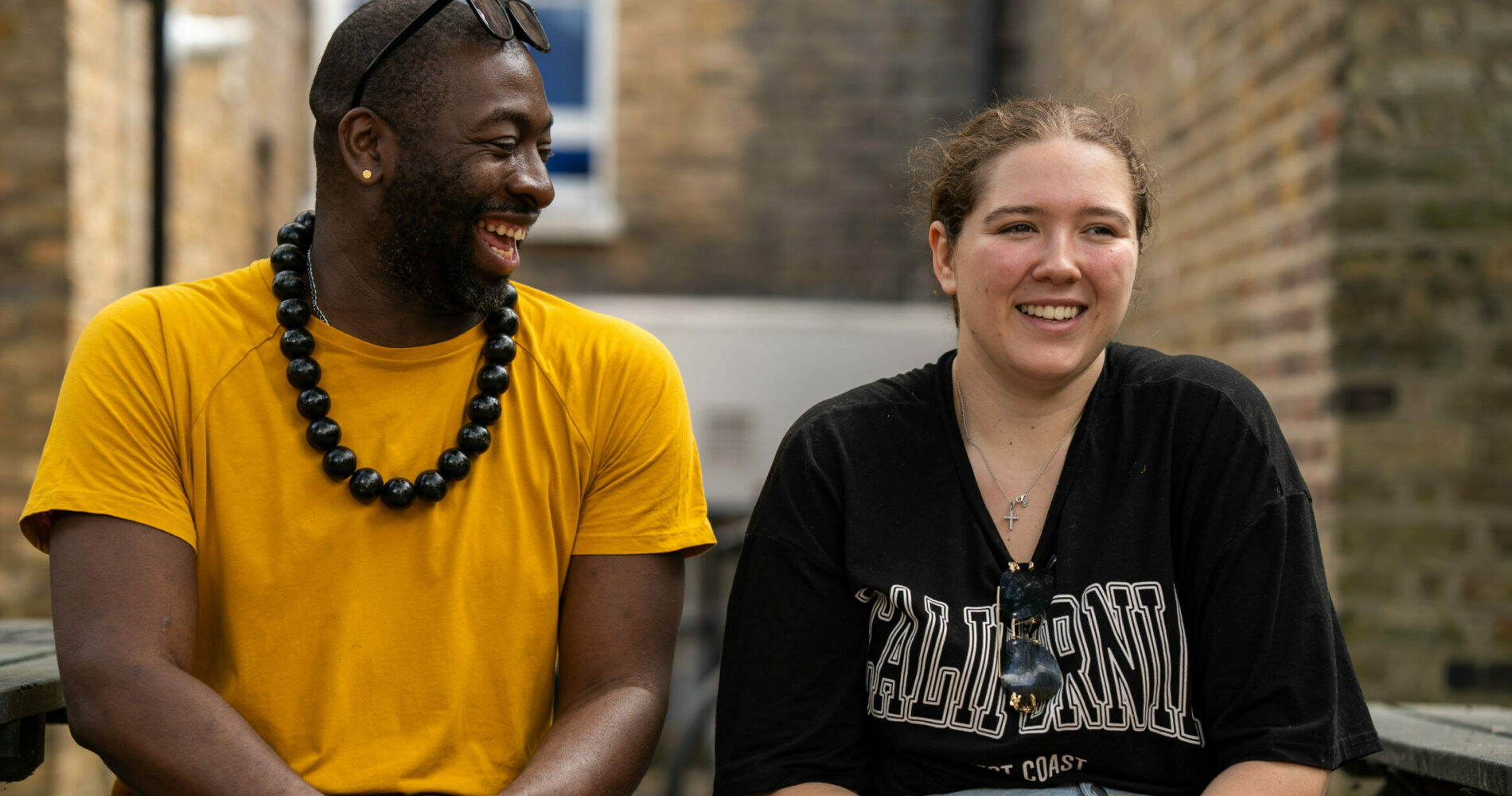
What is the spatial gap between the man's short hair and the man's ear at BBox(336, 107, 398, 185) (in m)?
0.01

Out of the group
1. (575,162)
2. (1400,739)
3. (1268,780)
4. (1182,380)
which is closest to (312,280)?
(1182,380)

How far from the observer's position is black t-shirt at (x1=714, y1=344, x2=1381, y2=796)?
1.91 meters

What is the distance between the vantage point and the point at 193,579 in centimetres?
185

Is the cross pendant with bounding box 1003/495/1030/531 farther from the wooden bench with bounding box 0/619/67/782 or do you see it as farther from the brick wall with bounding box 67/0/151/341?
the brick wall with bounding box 67/0/151/341

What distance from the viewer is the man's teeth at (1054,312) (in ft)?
6.60

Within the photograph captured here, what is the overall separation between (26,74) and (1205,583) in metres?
3.93

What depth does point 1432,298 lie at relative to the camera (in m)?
3.33

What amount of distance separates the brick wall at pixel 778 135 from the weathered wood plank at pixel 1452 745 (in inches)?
189

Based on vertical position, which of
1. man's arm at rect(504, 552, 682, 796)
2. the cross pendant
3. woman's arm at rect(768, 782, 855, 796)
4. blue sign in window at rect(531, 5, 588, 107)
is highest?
blue sign in window at rect(531, 5, 588, 107)

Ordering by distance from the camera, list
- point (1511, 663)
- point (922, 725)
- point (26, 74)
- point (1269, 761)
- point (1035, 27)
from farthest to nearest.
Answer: point (1035, 27) → point (26, 74) → point (1511, 663) → point (922, 725) → point (1269, 761)

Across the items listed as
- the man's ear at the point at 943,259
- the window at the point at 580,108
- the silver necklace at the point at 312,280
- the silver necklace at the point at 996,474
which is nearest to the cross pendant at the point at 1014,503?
the silver necklace at the point at 996,474

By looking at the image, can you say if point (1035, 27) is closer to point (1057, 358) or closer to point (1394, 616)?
point (1394, 616)

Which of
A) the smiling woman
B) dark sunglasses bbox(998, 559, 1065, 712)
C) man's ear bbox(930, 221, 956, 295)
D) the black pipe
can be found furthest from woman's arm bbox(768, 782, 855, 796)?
the black pipe

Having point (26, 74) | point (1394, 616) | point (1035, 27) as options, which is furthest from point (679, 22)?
point (1394, 616)
